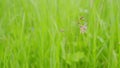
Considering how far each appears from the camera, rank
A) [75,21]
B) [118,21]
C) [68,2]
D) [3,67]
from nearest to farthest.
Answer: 1. [3,67]
2. [118,21]
3. [75,21]
4. [68,2]

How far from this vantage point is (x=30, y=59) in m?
1.85

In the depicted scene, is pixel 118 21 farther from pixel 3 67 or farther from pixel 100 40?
pixel 3 67

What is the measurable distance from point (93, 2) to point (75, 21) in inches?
7.9

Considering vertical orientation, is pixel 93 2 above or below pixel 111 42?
above

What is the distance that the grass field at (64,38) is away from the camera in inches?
69.4

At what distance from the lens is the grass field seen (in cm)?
176

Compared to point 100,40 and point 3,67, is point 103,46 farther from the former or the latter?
point 3,67

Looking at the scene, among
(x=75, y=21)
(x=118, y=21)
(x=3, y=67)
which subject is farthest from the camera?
(x=75, y=21)

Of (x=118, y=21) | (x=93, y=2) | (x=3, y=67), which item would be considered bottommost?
(x=3, y=67)

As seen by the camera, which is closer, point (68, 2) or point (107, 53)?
point (107, 53)

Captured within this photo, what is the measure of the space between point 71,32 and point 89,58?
0.80 ft

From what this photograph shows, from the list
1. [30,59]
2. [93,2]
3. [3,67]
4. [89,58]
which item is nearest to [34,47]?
[30,59]

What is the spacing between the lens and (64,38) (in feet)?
5.99

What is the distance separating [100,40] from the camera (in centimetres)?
188
